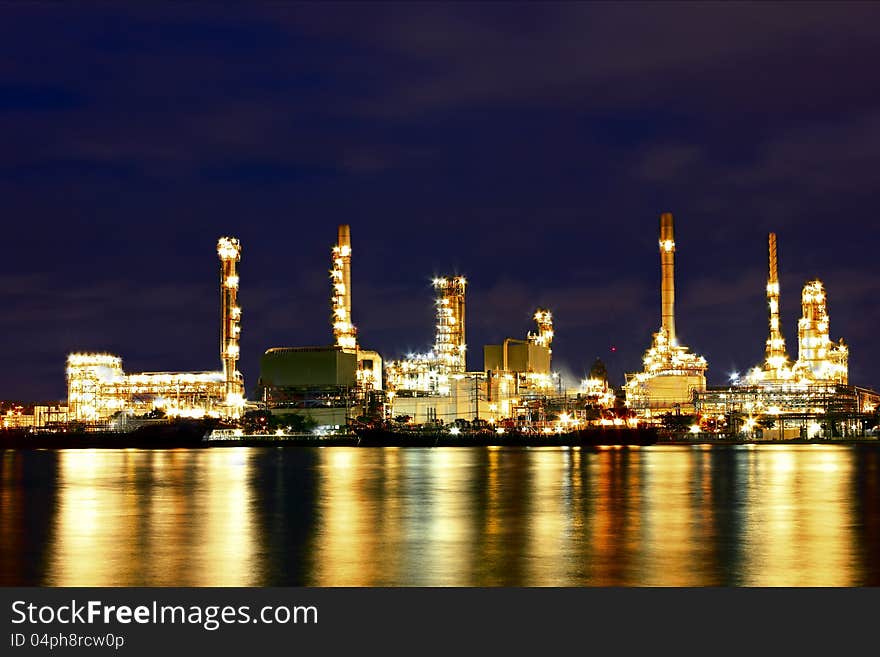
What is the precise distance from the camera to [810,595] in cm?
1916

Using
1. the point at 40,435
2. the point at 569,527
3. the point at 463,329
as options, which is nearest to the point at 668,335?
the point at 463,329

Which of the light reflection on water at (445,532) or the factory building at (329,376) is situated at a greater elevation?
the factory building at (329,376)

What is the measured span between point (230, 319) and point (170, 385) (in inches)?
591

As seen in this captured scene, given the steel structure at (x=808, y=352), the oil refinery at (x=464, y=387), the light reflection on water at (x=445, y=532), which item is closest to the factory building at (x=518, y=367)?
the oil refinery at (x=464, y=387)

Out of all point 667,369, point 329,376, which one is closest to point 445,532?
point 329,376

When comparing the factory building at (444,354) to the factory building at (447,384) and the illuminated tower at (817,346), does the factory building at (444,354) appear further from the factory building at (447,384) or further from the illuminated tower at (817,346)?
the illuminated tower at (817,346)

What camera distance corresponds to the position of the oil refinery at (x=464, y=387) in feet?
487

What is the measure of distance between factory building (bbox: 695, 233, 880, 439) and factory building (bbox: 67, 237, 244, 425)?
58.4 meters

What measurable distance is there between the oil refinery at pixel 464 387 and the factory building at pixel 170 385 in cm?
17

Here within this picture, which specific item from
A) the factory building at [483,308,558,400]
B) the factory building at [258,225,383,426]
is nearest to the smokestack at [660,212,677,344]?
the factory building at [483,308,558,400]

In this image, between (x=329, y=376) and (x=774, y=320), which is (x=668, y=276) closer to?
(x=774, y=320)

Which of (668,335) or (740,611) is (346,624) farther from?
(668,335)

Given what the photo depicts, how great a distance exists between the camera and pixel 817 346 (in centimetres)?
15750

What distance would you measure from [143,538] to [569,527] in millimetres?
10505
